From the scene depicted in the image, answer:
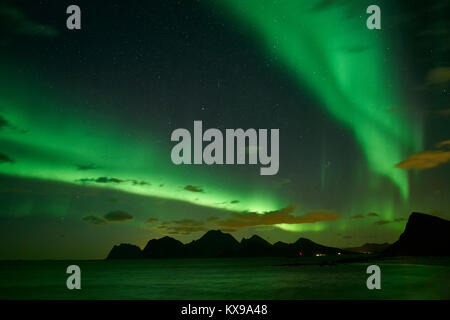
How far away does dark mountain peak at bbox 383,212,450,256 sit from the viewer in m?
186

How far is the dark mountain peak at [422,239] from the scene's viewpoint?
18600 cm

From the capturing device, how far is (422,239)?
625ft

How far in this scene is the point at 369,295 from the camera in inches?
1262
